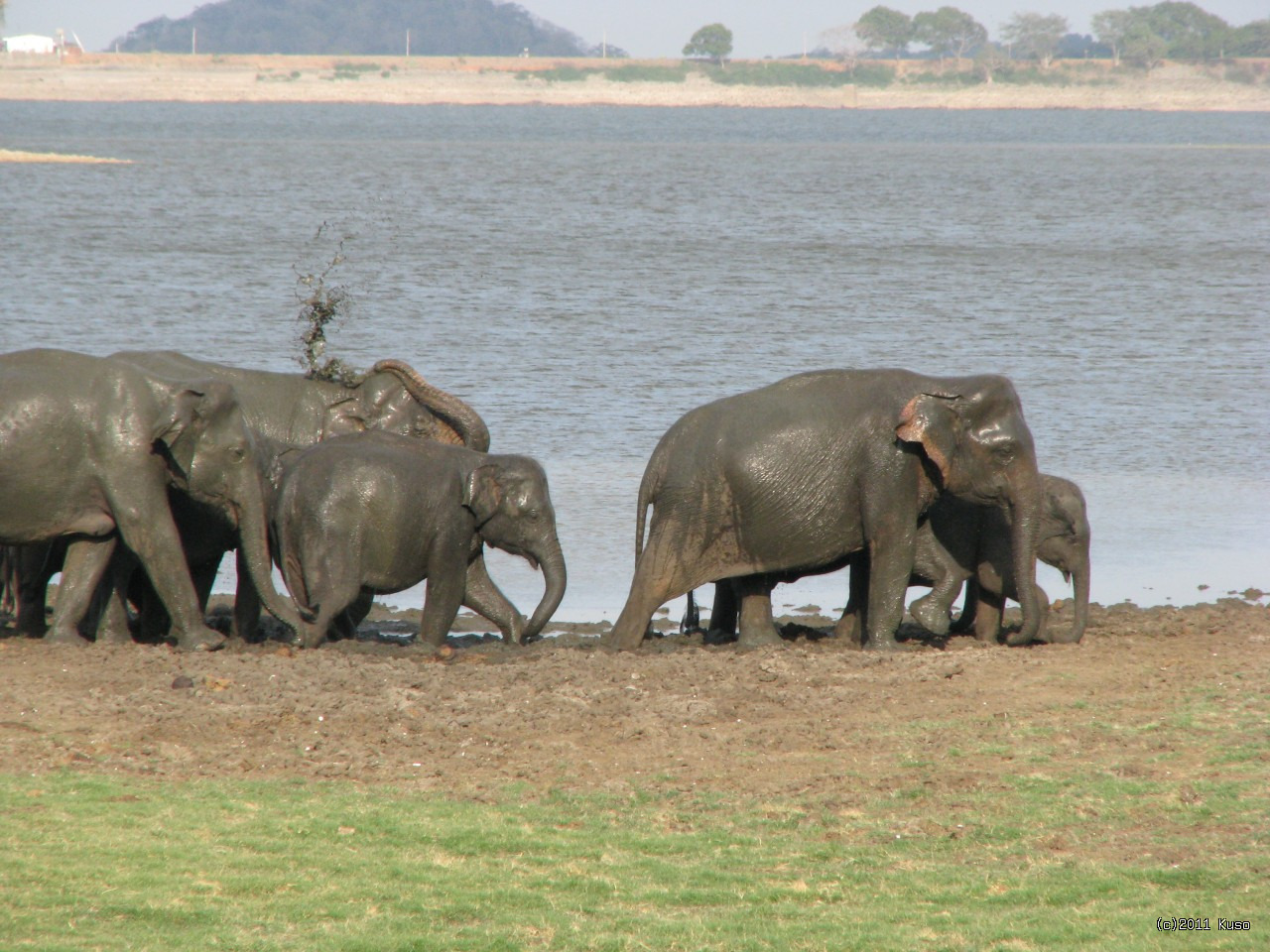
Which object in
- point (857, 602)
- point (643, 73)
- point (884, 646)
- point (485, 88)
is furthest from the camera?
point (643, 73)

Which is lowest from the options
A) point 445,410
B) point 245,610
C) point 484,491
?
point 245,610

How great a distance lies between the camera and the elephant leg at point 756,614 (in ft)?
39.7

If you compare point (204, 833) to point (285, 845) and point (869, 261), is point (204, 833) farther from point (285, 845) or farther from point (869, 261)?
point (869, 261)

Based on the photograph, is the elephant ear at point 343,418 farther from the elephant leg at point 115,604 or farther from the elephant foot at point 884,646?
the elephant foot at point 884,646

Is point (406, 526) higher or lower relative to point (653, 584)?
higher

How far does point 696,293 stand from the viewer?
38.4 metres

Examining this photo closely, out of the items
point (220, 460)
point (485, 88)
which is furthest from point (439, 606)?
point (485, 88)

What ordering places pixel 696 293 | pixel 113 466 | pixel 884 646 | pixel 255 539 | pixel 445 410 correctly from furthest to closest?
pixel 696 293 < pixel 445 410 < pixel 884 646 < pixel 255 539 < pixel 113 466

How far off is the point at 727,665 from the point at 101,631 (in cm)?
389

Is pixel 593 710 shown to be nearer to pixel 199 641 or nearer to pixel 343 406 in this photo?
pixel 199 641

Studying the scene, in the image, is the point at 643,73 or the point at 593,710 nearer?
the point at 593,710

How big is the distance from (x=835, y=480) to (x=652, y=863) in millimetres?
4441

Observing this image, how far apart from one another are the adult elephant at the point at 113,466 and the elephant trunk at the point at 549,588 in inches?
62.2

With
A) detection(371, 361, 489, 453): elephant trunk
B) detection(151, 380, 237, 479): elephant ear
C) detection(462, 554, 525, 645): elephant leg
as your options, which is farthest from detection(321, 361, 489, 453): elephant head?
detection(151, 380, 237, 479): elephant ear
